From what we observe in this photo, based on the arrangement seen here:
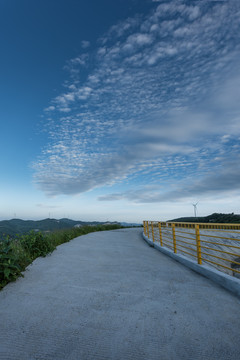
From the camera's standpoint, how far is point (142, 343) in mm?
2914

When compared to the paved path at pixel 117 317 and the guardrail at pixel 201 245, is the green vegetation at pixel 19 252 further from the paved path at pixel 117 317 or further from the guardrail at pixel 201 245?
the guardrail at pixel 201 245

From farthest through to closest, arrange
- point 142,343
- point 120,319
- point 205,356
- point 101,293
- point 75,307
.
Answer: point 101,293 < point 75,307 < point 120,319 < point 142,343 < point 205,356

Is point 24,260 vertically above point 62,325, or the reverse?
point 24,260

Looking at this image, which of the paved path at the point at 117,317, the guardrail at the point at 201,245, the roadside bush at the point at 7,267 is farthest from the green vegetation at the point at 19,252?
the guardrail at the point at 201,245

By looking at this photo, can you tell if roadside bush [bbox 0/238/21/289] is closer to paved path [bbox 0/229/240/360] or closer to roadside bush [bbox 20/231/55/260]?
paved path [bbox 0/229/240/360]

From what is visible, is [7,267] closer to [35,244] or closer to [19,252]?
[19,252]

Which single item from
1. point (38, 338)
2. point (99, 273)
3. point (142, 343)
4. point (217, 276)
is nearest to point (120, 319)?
point (142, 343)

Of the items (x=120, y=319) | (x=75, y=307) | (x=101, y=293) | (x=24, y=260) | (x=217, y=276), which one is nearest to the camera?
(x=120, y=319)

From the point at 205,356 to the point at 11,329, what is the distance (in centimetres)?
277

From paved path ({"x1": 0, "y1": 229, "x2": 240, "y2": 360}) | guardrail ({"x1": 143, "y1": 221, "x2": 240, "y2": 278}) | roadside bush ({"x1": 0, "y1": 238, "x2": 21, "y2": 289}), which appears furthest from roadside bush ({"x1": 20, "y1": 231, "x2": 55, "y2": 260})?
guardrail ({"x1": 143, "y1": 221, "x2": 240, "y2": 278})

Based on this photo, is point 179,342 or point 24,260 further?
point 24,260

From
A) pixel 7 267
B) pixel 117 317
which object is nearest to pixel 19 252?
pixel 7 267

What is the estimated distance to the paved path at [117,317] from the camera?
2.81 m

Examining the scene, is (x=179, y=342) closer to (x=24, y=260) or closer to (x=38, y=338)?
(x=38, y=338)
